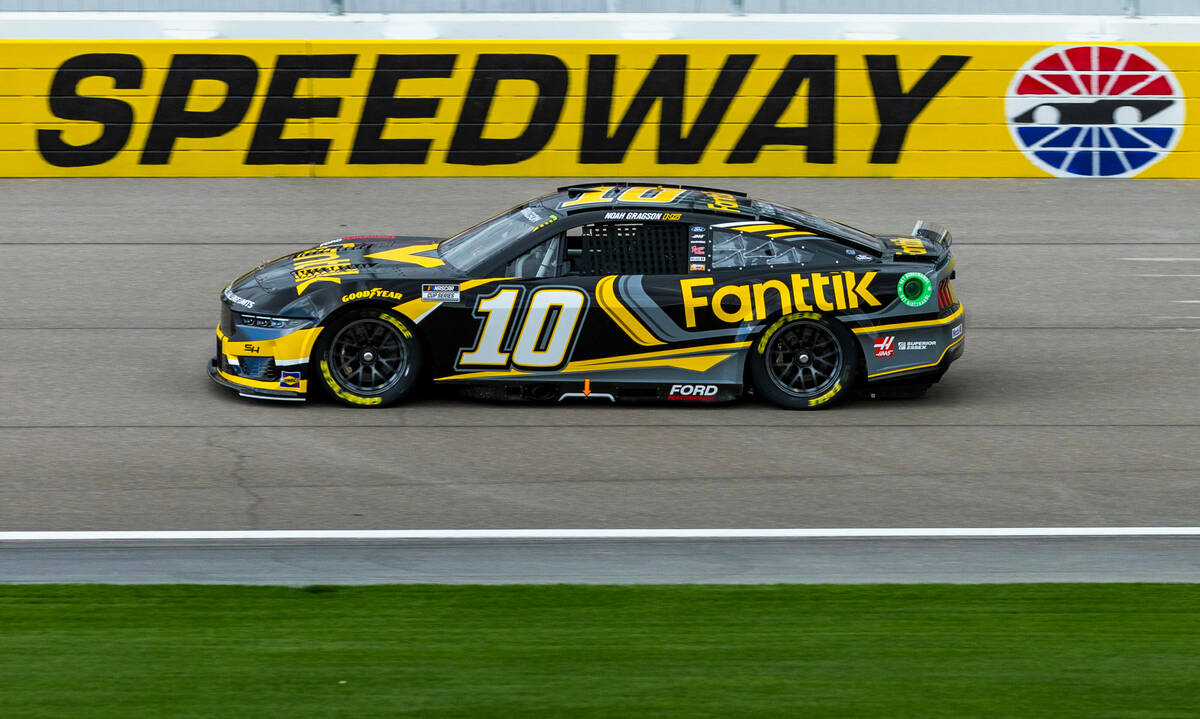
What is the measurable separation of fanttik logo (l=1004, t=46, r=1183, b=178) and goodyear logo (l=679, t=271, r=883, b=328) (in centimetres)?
921

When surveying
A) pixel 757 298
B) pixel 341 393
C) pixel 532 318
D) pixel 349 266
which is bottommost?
pixel 341 393

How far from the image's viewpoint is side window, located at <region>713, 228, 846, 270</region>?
9.66 m

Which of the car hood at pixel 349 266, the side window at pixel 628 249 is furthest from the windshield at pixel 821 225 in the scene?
the car hood at pixel 349 266

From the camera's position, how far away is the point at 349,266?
9.68 metres

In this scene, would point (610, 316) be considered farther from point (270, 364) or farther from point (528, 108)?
point (528, 108)

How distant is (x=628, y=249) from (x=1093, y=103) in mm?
10132

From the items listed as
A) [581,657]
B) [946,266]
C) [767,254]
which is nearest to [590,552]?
[581,657]

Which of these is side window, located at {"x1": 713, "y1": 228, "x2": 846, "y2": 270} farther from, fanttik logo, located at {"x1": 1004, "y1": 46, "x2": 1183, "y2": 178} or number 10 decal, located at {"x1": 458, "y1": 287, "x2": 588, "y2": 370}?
fanttik logo, located at {"x1": 1004, "y1": 46, "x2": 1183, "y2": 178}

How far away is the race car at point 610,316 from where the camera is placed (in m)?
9.46

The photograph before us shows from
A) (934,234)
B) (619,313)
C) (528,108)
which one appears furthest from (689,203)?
(528,108)

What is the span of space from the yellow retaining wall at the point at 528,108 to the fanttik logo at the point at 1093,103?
7 cm

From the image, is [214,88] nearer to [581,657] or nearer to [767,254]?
[767,254]

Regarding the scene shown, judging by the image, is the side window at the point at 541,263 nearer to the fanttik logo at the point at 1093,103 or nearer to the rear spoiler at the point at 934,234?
the rear spoiler at the point at 934,234

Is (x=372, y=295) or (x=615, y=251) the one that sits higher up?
(x=615, y=251)
